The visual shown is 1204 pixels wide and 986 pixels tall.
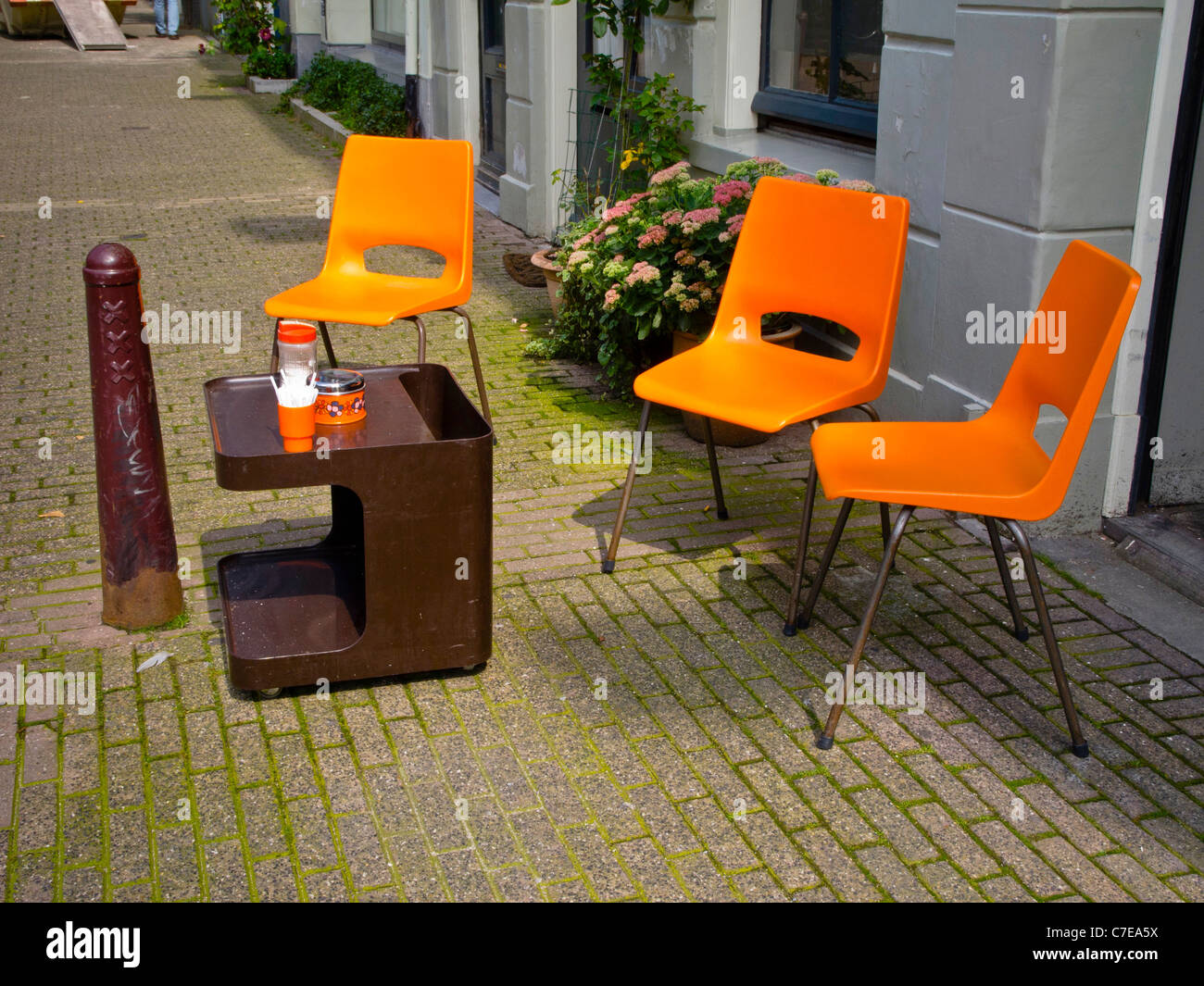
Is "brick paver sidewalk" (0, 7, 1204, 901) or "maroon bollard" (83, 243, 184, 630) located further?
"maroon bollard" (83, 243, 184, 630)

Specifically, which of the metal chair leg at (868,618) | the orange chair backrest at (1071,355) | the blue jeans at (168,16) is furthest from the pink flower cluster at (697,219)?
the blue jeans at (168,16)

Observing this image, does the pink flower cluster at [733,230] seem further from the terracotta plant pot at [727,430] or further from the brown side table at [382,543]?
the brown side table at [382,543]

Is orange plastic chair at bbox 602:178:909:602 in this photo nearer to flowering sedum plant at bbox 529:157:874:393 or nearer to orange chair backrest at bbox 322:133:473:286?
flowering sedum plant at bbox 529:157:874:393

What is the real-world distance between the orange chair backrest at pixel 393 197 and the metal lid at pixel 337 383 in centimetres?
203

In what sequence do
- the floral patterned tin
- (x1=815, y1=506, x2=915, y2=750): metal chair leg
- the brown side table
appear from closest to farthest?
(x1=815, y1=506, x2=915, y2=750): metal chair leg < the brown side table < the floral patterned tin

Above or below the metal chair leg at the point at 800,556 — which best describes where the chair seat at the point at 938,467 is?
above

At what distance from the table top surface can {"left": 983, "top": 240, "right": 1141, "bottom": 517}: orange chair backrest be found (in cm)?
168

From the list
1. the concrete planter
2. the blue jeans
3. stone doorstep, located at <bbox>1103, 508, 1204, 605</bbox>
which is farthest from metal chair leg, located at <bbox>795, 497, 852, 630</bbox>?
the blue jeans

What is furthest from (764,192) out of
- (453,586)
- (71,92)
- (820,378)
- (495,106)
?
(71,92)

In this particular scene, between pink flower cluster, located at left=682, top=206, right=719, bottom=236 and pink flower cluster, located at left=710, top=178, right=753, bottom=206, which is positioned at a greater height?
pink flower cluster, located at left=710, top=178, right=753, bottom=206

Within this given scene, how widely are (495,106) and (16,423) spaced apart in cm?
633

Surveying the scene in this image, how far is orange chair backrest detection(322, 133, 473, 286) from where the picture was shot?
5773 millimetres

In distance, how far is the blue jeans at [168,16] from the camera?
26.1m
